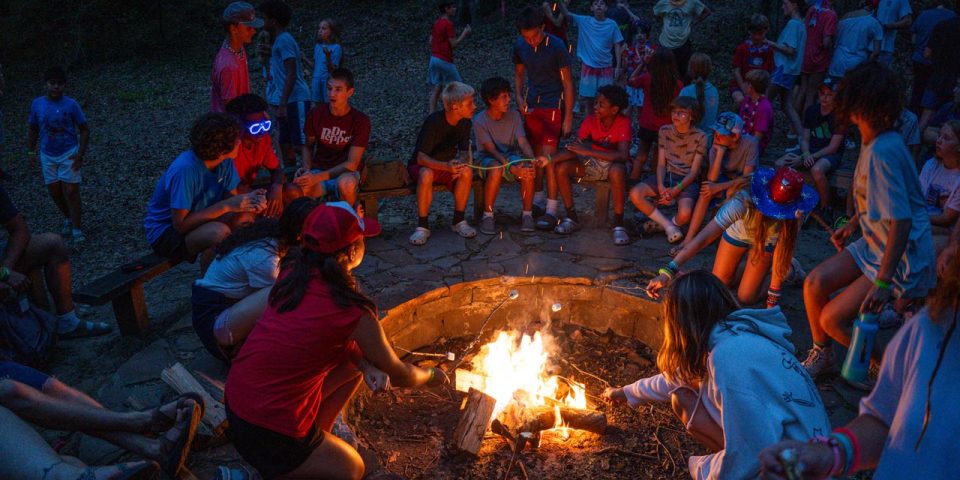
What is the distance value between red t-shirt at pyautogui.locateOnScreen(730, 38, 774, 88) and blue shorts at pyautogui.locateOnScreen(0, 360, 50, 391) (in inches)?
306

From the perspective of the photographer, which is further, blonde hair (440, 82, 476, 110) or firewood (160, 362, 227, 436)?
blonde hair (440, 82, 476, 110)

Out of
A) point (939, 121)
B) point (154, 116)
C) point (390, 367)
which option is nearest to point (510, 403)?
point (390, 367)

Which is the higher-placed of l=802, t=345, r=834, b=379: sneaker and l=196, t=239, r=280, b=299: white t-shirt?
l=196, t=239, r=280, b=299: white t-shirt

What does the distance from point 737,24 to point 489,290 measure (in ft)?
Result: 33.7

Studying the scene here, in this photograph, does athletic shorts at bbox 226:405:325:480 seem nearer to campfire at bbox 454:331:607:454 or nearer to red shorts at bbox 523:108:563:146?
campfire at bbox 454:331:607:454

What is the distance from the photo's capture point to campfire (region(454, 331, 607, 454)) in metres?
4.02

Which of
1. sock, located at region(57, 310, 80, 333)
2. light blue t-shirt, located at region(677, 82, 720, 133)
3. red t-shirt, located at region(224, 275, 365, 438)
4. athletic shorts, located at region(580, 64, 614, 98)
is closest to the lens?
red t-shirt, located at region(224, 275, 365, 438)

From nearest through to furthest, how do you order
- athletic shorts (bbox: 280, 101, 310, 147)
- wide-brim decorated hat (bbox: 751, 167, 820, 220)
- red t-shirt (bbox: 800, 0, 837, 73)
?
1. wide-brim decorated hat (bbox: 751, 167, 820, 220)
2. athletic shorts (bbox: 280, 101, 310, 147)
3. red t-shirt (bbox: 800, 0, 837, 73)

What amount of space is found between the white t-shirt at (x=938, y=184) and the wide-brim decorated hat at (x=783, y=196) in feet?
3.39

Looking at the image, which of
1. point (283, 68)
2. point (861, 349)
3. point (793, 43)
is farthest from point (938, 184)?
point (283, 68)

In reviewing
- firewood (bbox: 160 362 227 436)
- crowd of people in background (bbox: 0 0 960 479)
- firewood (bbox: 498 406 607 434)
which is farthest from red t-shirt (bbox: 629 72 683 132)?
firewood (bbox: 160 362 227 436)

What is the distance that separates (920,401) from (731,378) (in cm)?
77

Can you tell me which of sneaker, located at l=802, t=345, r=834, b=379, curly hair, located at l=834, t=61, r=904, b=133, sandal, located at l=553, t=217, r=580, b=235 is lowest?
sandal, located at l=553, t=217, r=580, b=235

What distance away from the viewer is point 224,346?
3.80 m
